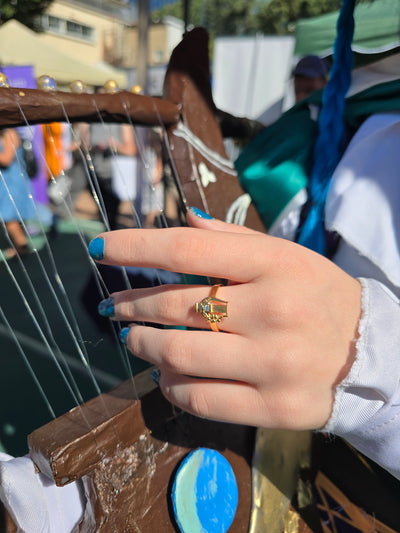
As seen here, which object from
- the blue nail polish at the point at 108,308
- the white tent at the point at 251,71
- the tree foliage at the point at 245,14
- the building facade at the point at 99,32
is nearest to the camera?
the blue nail polish at the point at 108,308

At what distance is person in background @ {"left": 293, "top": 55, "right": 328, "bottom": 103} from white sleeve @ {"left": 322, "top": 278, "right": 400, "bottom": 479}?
117 centimetres

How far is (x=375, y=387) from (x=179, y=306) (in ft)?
0.80

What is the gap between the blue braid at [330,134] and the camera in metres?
0.65

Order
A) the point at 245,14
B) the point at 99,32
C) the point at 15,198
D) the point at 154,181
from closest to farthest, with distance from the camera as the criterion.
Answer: the point at 15,198, the point at 154,181, the point at 99,32, the point at 245,14

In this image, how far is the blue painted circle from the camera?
532 mm

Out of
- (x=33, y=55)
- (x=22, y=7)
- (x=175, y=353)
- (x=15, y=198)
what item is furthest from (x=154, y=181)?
(x=33, y=55)

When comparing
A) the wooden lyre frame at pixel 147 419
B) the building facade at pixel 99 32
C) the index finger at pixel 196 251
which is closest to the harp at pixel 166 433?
the wooden lyre frame at pixel 147 419

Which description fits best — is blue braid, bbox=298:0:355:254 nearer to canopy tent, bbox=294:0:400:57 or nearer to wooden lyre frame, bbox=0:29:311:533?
wooden lyre frame, bbox=0:29:311:533

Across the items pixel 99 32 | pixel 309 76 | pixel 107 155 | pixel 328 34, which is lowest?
pixel 99 32

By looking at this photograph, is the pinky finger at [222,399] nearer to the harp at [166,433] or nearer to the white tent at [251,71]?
the harp at [166,433]

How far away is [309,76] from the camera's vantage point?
142cm

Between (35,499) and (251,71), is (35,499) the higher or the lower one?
the higher one

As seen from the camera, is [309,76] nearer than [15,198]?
Yes

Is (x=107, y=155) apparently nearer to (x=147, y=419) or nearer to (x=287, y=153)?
(x=287, y=153)
